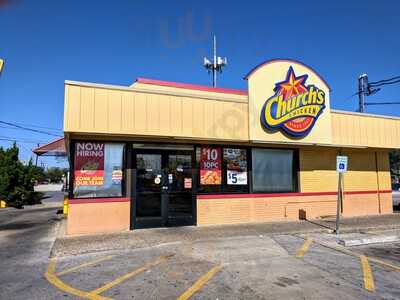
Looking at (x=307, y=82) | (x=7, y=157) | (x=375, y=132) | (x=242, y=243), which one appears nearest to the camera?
(x=242, y=243)

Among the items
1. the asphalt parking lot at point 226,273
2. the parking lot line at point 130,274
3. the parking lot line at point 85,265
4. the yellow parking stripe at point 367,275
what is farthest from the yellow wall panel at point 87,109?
the yellow parking stripe at point 367,275

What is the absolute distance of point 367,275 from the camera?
630 centimetres

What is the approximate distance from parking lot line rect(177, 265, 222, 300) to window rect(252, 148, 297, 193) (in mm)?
6354

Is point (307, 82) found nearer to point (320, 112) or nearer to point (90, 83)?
point (320, 112)

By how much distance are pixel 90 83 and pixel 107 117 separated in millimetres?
1112

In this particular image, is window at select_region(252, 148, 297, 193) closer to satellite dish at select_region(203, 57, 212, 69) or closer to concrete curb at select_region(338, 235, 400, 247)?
concrete curb at select_region(338, 235, 400, 247)

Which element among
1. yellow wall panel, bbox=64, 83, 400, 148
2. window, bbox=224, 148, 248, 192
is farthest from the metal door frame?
window, bbox=224, 148, 248, 192

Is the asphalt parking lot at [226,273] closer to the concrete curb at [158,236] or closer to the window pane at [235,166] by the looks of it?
the concrete curb at [158,236]

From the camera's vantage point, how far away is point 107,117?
9.82 meters

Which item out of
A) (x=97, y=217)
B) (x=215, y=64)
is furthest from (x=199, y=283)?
(x=215, y=64)

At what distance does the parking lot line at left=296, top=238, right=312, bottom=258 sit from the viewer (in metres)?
7.80

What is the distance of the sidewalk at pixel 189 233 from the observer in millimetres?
8312

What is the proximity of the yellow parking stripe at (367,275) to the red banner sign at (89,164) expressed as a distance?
24.7 feet

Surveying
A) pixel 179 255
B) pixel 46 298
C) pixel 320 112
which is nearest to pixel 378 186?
pixel 320 112
